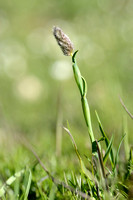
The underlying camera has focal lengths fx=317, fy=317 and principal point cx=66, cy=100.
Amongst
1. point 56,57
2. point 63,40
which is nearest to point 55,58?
point 56,57

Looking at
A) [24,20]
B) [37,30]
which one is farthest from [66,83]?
[24,20]

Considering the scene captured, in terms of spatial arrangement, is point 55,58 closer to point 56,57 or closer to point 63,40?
point 56,57

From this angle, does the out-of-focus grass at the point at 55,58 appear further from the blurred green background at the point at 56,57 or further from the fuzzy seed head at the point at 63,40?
the fuzzy seed head at the point at 63,40

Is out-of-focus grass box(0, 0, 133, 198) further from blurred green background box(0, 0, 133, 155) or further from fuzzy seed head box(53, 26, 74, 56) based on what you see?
fuzzy seed head box(53, 26, 74, 56)

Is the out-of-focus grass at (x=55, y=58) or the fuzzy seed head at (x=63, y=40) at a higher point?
the out-of-focus grass at (x=55, y=58)

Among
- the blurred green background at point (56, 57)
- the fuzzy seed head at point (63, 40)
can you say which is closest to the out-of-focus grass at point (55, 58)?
the blurred green background at point (56, 57)

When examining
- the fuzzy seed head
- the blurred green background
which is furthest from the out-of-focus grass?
the fuzzy seed head

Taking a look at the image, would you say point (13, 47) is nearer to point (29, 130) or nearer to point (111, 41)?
point (111, 41)
